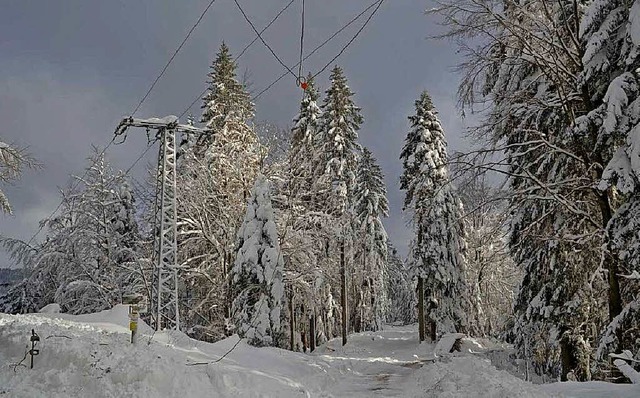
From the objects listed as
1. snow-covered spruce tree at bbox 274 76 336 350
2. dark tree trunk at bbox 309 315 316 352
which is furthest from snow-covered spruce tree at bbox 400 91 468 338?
dark tree trunk at bbox 309 315 316 352

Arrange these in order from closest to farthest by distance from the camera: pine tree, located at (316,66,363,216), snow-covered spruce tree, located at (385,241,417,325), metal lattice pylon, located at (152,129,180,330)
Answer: metal lattice pylon, located at (152,129,180,330)
pine tree, located at (316,66,363,216)
snow-covered spruce tree, located at (385,241,417,325)

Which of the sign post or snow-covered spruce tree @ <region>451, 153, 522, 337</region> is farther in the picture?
snow-covered spruce tree @ <region>451, 153, 522, 337</region>

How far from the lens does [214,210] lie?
22578 millimetres

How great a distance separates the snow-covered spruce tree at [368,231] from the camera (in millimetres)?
35375

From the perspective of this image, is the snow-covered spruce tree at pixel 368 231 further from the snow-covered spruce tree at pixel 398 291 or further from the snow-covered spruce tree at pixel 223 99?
the snow-covered spruce tree at pixel 398 291

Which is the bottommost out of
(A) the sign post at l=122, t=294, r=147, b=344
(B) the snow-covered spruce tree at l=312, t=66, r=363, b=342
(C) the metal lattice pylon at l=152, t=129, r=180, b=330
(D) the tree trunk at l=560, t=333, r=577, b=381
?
(D) the tree trunk at l=560, t=333, r=577, b=381

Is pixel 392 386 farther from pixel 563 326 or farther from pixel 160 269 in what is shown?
pixel 160 269

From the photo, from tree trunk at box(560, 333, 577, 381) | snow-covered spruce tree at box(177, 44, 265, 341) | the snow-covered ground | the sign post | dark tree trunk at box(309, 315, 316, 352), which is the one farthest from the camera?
dark tree trunk at box(309, 315, 316, 352)

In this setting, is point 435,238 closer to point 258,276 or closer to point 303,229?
point 303,229

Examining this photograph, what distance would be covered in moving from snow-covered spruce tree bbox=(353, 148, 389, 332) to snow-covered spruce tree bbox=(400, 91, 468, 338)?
5.14 m

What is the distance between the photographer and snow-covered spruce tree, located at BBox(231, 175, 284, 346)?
18936 mm

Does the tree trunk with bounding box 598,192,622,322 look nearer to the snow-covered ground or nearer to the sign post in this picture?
the snow-covered ground

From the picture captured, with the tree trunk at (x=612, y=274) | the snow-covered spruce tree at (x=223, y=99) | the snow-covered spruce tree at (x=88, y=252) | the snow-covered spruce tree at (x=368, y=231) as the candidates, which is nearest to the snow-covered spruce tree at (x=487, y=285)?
the tree trunk at (x=612, y=274)

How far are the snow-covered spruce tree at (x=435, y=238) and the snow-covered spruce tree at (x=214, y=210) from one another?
9.88 metres
